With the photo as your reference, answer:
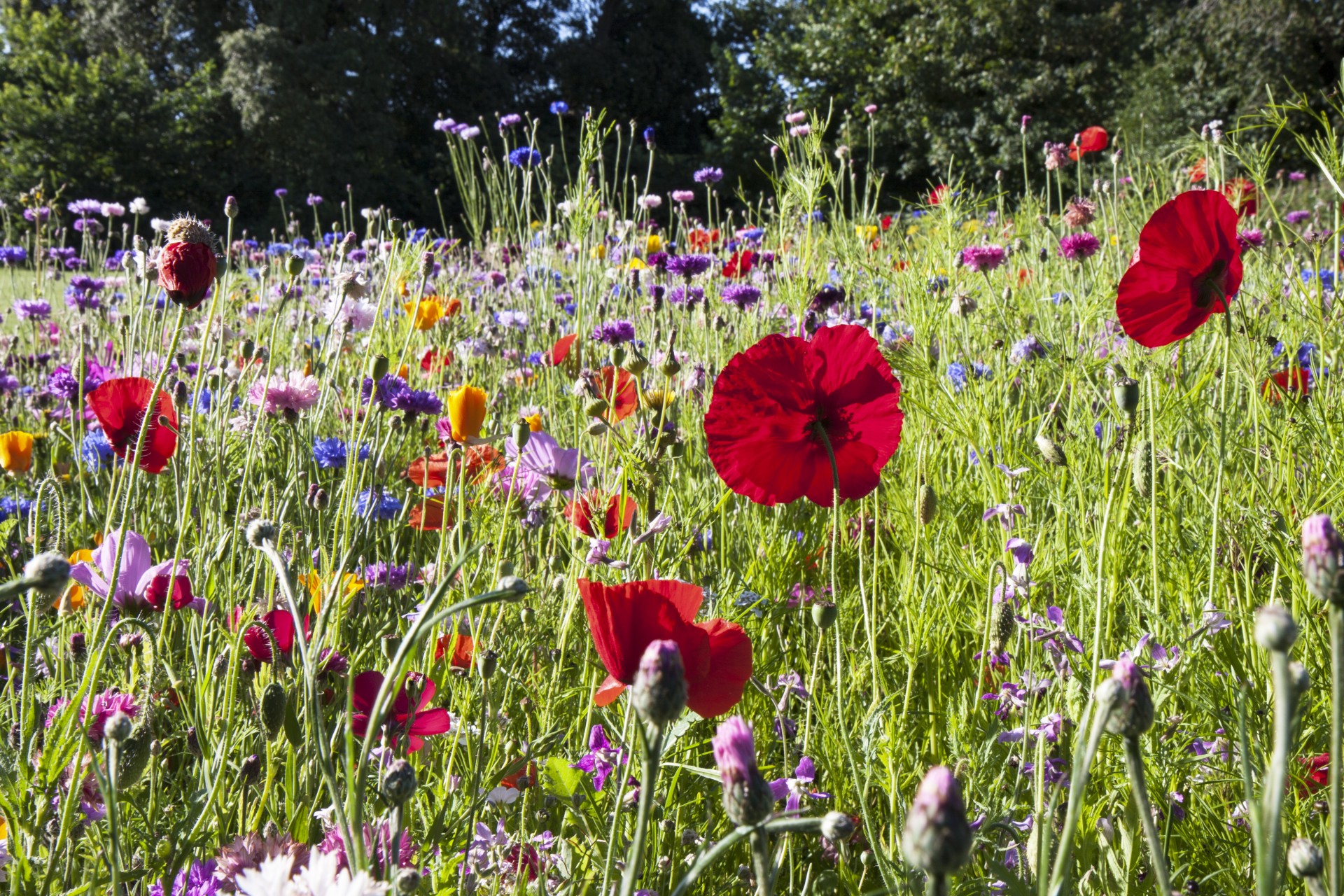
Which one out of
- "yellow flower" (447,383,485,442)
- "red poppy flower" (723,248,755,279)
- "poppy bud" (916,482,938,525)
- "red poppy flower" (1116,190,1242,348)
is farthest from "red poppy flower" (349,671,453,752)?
"red poppy flower" (723,248,755,279)

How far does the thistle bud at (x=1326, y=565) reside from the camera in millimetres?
338

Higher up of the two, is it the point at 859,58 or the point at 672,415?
the point at 859,58

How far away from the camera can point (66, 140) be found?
11648 mm

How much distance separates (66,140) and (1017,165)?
1264cm

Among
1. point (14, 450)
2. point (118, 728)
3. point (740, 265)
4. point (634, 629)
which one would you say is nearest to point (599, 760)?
point (634, 629)

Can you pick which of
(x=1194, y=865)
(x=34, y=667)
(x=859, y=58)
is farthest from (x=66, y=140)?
(x=1194, y=865)

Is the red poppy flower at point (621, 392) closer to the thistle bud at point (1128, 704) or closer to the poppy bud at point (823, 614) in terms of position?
the poppy bud at point (823, 614)

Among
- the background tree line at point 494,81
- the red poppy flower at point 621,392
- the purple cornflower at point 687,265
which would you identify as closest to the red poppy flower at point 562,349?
the red poppy flower at point 621,392

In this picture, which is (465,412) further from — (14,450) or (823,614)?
(14,450)

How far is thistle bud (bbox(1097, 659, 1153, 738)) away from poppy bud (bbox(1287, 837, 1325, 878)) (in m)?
0.11

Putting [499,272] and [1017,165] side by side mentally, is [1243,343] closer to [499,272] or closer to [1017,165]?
[499,272]

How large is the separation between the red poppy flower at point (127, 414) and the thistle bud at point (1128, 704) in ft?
2.87

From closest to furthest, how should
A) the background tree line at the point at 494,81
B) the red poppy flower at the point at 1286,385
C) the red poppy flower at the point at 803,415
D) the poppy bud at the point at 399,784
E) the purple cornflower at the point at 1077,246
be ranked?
the poppy bud at the point at 399,784 < the red poppy flower at the point at 803,415 < the red poppy flower at the point at 1286,385 < the purple cornflower at the point at 1077,246 < the background tree line at the point at 494,81

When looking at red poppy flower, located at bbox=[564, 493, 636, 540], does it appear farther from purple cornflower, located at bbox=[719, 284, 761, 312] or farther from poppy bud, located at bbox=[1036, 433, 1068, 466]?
purple cornflower, located at bbox=[719, 284, 761, 312]
